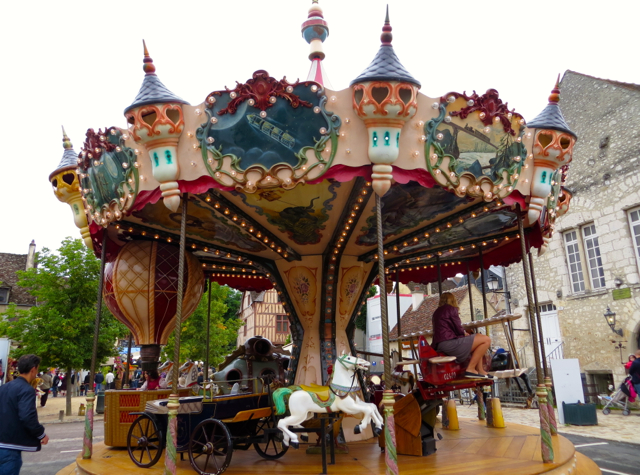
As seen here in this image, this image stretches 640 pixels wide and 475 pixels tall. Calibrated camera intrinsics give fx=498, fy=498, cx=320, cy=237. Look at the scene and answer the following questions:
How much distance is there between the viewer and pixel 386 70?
16.8 feet

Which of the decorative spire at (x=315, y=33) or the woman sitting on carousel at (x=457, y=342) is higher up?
the decorative spire at (x=315, y=33)

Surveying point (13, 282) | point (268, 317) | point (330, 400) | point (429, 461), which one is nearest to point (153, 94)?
point (330, 400)

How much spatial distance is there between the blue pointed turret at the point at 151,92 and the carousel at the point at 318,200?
2cm

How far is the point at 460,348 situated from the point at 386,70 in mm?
3357

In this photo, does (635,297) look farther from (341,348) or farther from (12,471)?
(12,471)

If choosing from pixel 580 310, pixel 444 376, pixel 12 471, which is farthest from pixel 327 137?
pixel 580 310

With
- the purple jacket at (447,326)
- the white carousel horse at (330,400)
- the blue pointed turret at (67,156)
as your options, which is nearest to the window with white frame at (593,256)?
the purple jacket at (447,326)

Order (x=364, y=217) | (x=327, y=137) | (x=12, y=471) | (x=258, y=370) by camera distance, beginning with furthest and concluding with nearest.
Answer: (x=258, y=370) < (x=364, y=217) < (x=327, y=137) < (x=12, y=471)

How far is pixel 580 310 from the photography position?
1667 cm

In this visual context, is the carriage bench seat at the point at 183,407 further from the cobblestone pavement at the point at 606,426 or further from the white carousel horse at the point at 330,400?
the cobblestone pavement at the point at 606,426

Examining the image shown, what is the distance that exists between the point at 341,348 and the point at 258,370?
1.62 m

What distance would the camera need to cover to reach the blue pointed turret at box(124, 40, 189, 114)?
5.37 metres

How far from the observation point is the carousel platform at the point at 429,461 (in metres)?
5.41

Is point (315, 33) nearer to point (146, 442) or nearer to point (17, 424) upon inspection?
point (146, 442)
